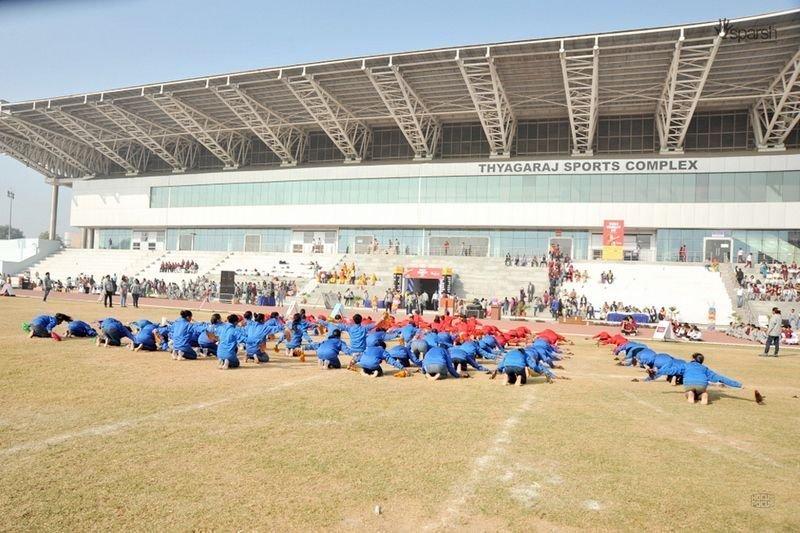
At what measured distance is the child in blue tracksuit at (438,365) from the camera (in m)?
12.2

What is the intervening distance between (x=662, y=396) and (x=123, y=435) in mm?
9597

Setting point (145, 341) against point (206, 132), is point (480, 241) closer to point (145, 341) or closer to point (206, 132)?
point (206, 132)

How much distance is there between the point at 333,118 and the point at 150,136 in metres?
23.2

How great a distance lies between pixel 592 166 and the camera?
48.4 m

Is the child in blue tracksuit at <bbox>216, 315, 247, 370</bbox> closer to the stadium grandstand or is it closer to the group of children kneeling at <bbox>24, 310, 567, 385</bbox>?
the group of children kneeling at <bbox>24, 310, 567, 385</bbox>

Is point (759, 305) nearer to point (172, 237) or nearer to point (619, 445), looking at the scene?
point (619, 445)

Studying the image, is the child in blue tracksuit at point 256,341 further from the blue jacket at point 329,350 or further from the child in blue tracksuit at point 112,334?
the child in blue tracksuit at point 112,334

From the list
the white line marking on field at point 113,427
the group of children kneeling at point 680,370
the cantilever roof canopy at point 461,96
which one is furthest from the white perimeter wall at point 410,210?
the white line marking on field at point 113,427

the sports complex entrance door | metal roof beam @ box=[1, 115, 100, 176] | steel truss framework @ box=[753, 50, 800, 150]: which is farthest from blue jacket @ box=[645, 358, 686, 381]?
metal roof beam @ box=[1, 115, 100, 176]

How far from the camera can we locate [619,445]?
709cm

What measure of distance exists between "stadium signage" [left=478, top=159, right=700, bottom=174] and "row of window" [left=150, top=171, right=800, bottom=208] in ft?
1.73

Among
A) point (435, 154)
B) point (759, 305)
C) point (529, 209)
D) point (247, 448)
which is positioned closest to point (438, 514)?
point (247, 448)

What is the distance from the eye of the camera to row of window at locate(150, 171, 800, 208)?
1770 inches

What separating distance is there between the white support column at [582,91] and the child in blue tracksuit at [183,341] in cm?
3398
